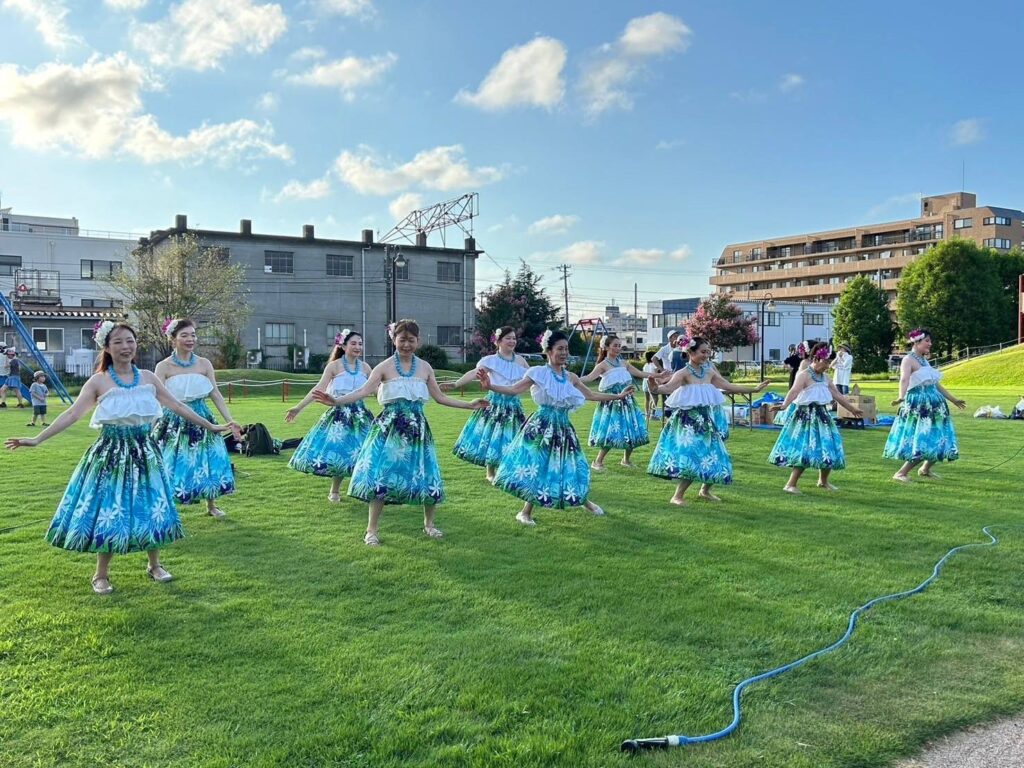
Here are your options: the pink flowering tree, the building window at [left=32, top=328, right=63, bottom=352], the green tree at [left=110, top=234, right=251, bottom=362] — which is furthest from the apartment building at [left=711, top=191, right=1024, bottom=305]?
the building window at [left=32, top=328, right=63, bottom=352]

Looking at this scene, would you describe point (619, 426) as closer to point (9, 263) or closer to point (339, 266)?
point (339, 266)

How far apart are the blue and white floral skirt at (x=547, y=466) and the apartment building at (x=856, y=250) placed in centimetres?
8455

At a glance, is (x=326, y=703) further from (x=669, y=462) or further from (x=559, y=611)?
(x=669, y=462)

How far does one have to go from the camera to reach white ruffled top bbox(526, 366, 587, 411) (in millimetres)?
8344

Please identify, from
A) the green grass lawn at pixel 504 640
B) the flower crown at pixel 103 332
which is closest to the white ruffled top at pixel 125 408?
the flower crown at pixel 103 332

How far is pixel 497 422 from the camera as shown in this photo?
35.8 ft

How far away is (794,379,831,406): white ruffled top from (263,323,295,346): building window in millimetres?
39803

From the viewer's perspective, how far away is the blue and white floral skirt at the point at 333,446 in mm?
9570

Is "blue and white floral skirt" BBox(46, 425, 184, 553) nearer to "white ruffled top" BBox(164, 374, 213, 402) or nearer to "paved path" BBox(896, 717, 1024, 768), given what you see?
"white ruffled top" BBox(164, 374, 213, 402)

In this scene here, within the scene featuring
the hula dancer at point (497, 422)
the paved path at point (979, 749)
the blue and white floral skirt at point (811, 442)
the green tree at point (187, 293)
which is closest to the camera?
the paved path at point (979, 749)

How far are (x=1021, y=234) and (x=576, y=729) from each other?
102m

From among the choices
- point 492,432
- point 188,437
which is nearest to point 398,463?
point 188,437

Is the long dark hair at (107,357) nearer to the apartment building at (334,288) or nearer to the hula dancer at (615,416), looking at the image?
the hula dancer at (615,416)

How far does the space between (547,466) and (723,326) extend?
1917 inches
